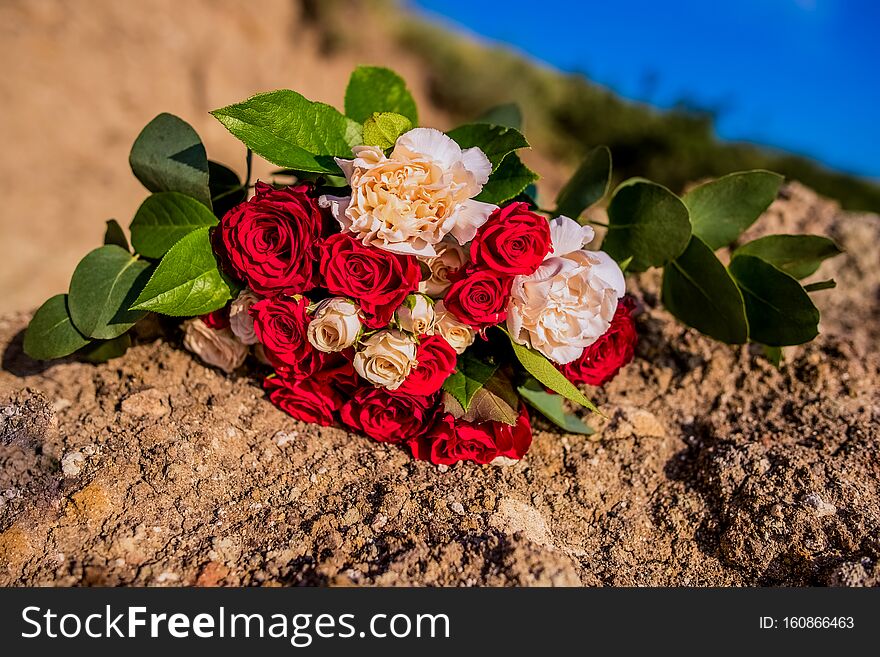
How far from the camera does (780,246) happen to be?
68.7 inches

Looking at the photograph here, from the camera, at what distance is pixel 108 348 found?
1.61m

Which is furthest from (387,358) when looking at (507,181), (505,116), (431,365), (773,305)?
(505,116)

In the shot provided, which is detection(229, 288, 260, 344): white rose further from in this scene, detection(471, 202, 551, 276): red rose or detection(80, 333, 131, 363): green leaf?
detection(471, 202, 551, 276): red rose

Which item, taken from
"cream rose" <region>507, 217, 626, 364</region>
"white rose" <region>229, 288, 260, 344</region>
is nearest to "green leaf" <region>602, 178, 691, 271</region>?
"cream rose" <region>507, 217, 626, 364</region>

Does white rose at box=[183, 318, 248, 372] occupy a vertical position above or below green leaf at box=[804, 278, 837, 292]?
below

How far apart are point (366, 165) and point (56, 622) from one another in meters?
0.88

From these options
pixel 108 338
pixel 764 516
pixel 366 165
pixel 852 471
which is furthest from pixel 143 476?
pixel 852 471

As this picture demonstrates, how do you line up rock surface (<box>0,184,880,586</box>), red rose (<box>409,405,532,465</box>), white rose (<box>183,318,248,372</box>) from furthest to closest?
white rose (<box>183,318,248,372</box>) < red rose (<box>409,405,532,465</box>) < rock surface (<box>0,184,880,586</box>)

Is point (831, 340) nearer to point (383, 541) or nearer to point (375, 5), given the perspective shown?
point (383, 541)

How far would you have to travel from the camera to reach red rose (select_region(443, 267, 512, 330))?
4.37 ft

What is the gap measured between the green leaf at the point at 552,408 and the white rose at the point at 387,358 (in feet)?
0.96

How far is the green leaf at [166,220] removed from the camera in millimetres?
1517

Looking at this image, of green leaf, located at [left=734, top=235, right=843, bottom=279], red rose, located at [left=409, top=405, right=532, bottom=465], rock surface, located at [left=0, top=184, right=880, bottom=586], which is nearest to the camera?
rock surface, located at [left=0, top=184, right=880, bottom=586]

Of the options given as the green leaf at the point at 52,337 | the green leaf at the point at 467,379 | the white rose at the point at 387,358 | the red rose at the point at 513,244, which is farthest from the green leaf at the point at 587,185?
the green leaf at the point at 52,337
